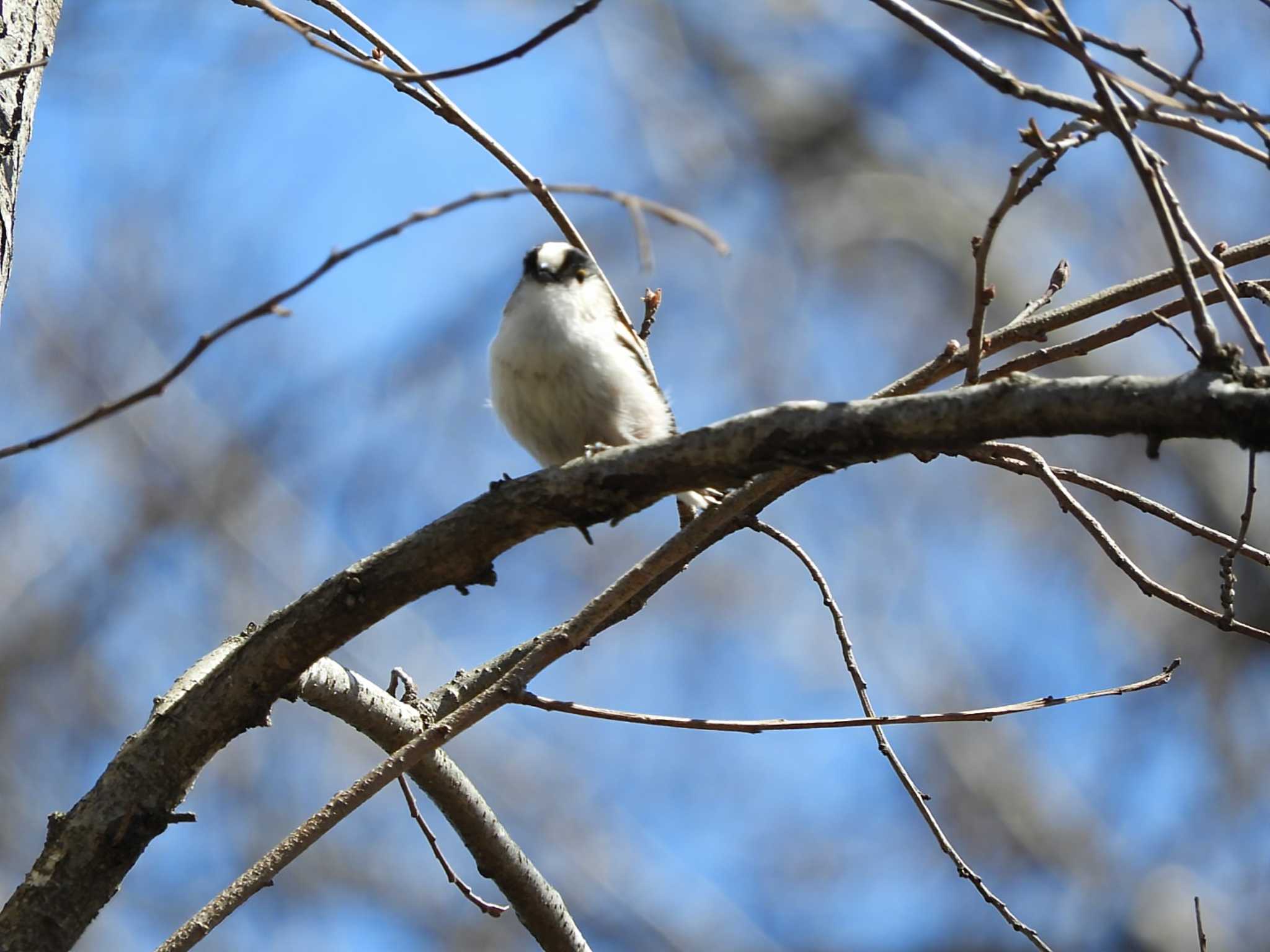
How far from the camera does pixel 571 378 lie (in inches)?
110

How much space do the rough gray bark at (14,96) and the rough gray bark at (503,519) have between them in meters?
0.83

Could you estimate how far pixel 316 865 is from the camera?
905cm

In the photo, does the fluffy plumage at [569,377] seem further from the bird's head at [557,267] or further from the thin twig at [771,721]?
the thin twig at [771,721]

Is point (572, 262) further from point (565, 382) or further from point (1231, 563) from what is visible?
point (1231, 563)

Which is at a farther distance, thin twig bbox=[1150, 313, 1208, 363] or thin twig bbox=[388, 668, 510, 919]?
thin twig bbox=[388, 668, 510, 919]

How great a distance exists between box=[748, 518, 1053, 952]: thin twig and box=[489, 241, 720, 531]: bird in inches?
16.6

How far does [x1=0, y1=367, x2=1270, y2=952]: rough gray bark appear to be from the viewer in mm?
1406

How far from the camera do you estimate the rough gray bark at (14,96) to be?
7.15 ft

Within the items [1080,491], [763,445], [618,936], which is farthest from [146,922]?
[763,445]

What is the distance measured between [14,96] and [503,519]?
4.04 ft

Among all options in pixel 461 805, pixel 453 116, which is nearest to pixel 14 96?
pixel 453 116

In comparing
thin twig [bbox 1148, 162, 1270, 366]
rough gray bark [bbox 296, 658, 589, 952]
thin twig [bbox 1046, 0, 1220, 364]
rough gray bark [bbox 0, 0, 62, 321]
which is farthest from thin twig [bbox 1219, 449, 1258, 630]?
rough gray bark [bbox 0, 0, 62, 321]

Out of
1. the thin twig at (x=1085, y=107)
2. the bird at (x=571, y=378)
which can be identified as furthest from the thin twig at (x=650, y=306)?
the thin twig at (x=1085, y=107)

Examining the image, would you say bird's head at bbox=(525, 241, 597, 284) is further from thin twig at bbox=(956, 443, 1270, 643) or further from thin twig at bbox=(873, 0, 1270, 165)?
thin twig at bbox=(873, 0, 1270, 165)
